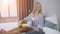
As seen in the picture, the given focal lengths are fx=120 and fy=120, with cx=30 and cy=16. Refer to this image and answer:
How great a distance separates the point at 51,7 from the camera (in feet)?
5.53

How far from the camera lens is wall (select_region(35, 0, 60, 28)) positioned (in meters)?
1.51

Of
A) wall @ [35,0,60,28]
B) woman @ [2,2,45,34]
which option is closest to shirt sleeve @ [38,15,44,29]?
woman @ [2,2,45,34]

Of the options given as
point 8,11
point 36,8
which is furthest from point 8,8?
point 36,8

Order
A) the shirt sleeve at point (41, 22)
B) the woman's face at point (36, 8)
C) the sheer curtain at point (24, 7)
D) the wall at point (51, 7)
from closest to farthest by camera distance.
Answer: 1. the wall at point (51, 7)
2. the shirt sleeve at point (41, 22)
3. the woman's face at point (36, 8)
4. the sheer curtain at point (24, 7)

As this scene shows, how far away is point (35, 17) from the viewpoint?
1.93 m

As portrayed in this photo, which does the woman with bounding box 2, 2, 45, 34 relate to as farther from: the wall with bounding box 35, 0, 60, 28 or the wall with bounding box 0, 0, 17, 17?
the wall with bounding box 0, 0, 17, 17

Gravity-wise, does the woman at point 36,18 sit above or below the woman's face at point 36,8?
below

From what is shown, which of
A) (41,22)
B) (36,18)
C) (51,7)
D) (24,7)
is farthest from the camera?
(24,7)

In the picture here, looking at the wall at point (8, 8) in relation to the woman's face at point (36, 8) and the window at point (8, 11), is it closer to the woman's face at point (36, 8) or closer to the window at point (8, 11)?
the window at point (8, 11)

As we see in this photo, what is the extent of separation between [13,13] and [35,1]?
45cm

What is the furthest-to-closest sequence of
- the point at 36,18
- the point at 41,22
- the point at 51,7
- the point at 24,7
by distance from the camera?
1. the point at 24,7
2. the point at 36,18
3. the point at 41,22
4. the point at 51,7

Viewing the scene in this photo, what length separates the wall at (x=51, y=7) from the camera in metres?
1.51

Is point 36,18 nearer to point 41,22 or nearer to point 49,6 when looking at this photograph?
point 41,22

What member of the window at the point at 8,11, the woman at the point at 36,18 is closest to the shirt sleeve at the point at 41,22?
the woman at the point at 36,18
